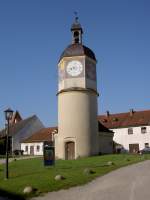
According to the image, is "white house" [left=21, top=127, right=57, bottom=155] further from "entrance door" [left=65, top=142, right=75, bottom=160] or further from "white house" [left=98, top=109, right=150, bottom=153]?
"entrance door" [left=65, top=142, right=75, bottom=160]

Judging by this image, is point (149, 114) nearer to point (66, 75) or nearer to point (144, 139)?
point (144, 139)

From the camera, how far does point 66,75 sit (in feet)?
151

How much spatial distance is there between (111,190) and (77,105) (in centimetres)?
2786

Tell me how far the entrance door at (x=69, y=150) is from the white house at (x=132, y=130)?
24.0 metres

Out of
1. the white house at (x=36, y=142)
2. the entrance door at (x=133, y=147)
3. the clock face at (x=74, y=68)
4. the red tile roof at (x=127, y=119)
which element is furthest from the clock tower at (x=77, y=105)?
the white house at (x=36, y=142)

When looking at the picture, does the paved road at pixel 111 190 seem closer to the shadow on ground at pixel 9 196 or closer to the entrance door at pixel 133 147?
the shadow on ground at pixel 9 196

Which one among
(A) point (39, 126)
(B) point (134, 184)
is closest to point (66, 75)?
(B) point (134, 184)

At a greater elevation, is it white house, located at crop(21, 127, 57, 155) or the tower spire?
the tower spire

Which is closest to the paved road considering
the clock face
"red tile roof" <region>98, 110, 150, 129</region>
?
the clock face

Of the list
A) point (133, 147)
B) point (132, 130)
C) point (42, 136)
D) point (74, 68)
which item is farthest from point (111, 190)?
point (42, 136)

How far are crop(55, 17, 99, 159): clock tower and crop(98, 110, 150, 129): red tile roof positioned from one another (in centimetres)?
2443

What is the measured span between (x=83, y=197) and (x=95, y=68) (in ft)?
107

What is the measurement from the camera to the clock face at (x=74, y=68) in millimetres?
45844

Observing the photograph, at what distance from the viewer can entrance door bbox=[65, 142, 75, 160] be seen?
150ft
